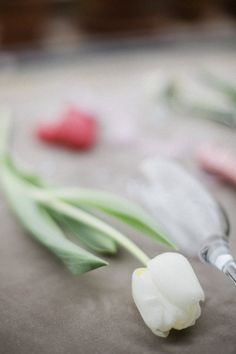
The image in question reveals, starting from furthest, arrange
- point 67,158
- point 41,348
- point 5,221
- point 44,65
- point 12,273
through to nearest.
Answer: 1. point 44,65
2. point 67,158
3. point 5,221
4. point 12,273
5. point 41,348

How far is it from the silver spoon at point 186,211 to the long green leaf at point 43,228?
0.46ft

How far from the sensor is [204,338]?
0.53 metres

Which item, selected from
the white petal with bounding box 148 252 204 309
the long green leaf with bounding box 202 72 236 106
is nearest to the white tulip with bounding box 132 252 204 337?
the white petal with bounding box 148 252 204 309

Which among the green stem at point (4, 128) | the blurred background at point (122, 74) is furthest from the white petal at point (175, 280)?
the green stem at point (4, 128)

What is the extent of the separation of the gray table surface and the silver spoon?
0.07ft

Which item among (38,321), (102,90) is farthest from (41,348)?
(102,90)

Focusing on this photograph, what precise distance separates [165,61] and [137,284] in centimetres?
102

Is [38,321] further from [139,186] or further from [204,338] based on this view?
[139,186]

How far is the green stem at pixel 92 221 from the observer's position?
614 millimetres

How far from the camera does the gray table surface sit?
53 cm

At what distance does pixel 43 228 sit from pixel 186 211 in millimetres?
200

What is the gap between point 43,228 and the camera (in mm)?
652

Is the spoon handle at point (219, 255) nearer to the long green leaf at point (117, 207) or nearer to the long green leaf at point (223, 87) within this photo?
the long green leaf at point (117, 207)

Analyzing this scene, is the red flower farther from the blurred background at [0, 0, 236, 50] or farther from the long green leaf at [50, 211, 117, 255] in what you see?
the blurred background at [0, 0, 236, 50]
